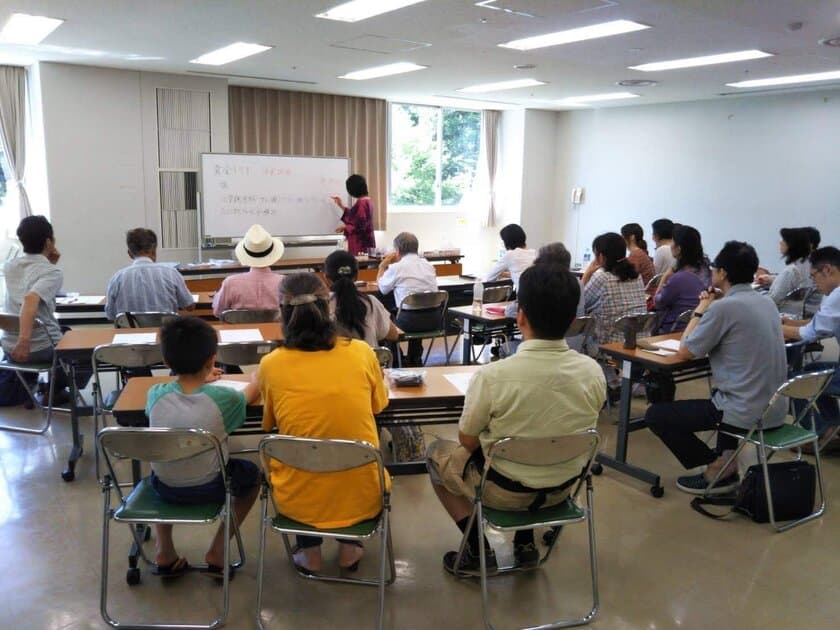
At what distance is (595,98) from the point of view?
896 centimetres

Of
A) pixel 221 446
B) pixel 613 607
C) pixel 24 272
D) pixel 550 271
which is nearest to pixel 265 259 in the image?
pixel 24 272

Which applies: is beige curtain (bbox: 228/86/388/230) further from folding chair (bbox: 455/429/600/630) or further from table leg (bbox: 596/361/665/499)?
folding chair (bbox: 455/429/600/630)

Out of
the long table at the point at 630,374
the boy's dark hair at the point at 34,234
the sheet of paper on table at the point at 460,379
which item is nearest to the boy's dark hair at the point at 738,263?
the long table at the point at 630,374

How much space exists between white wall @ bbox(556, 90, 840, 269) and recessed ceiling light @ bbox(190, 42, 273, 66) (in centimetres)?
580

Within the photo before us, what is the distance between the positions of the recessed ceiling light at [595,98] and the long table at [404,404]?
6.46m

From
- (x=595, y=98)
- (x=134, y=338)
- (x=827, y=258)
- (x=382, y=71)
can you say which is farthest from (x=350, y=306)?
(x=595, y=98)

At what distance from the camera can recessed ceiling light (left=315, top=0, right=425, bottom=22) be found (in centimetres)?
428

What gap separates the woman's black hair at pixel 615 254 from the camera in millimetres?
4391

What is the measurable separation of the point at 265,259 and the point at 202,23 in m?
1.88

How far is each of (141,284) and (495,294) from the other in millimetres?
2652

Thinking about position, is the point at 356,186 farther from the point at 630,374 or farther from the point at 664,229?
the point at 630,374

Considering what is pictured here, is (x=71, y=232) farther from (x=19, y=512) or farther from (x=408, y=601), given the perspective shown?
(x=408, y=601)

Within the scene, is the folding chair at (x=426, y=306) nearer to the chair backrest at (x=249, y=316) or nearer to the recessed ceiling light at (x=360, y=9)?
the chair backrest at (x=249, y=316)

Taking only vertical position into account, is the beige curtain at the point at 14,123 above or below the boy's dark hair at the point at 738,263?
Answer: above
